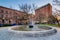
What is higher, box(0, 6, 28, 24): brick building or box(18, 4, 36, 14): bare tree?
box(18, 4, 36, 14): bare tree

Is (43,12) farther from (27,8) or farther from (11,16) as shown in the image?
(11,16)

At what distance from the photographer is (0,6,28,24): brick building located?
4281mm

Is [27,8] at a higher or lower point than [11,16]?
higher

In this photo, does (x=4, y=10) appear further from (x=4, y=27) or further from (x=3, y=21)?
(x=4, y=27)

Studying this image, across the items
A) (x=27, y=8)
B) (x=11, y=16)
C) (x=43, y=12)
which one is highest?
(x=27, y=8)

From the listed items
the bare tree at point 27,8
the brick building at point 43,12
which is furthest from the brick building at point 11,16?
the brick building at point 43,12

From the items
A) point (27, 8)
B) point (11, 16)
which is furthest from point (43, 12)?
point (11, 16)

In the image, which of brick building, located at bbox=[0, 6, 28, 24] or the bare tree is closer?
brick building, located at bbox=[0, 6, 28, 24]

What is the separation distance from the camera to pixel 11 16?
4367 mm

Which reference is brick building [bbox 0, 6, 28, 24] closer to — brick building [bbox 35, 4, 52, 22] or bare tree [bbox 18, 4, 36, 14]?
bare tree [bbox 18, 4, 36, 14]

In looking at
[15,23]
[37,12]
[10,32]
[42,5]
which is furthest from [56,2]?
[10,32]

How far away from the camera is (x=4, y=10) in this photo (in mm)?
4227

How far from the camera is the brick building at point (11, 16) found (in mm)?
4281

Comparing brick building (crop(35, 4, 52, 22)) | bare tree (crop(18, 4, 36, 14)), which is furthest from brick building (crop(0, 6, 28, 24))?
brick building (crop(35, 4, 52, 22))
